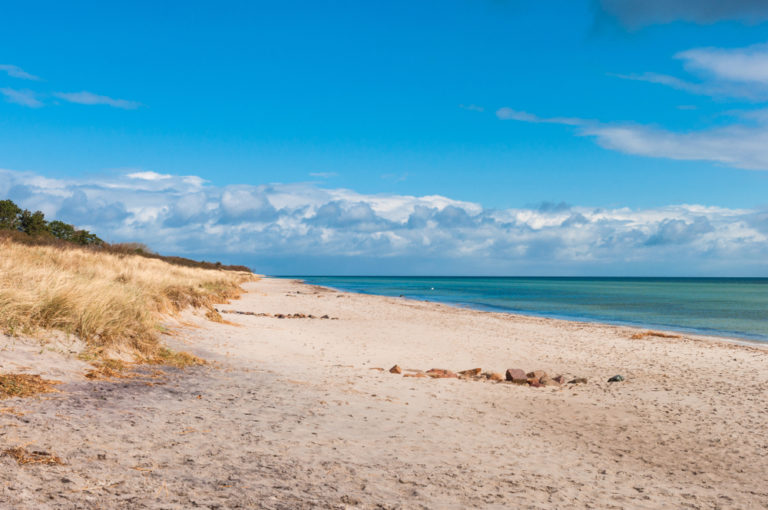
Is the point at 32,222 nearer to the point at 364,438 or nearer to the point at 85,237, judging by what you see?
the point at 85,237

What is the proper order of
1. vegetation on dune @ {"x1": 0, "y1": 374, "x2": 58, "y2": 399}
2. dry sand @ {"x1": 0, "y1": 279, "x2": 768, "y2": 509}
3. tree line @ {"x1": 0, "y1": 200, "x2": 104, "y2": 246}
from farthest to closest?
tree line @ {"x1": 0, "y1": 200, "x2": 104, "y2": 246} < vegetation on dune @ {"x1": 0, "y1": 374, "x2": 58, "y2": 399} < dry sand @ {"x1": 0, "y1": 279, "x2": 768, "y2": 509}

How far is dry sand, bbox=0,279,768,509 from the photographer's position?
425 cm

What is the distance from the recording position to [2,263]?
37.0 ft

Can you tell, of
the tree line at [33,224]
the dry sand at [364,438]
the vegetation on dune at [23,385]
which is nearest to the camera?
the dry sand at [364,438]

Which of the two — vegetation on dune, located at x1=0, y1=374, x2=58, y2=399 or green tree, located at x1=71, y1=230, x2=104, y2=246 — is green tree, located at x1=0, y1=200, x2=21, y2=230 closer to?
green tree, located at x1=71, y1=230, x2=104, y2=246

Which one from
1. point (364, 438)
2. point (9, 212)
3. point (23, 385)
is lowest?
point (364, 438)

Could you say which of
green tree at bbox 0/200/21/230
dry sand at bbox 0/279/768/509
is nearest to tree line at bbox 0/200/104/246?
green tree at bbox 0/200/21/230

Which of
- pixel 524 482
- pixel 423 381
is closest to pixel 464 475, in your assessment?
pixel 524 482

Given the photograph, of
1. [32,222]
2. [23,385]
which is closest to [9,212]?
[32,222]

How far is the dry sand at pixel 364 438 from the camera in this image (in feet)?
13.9

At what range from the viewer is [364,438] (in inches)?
241

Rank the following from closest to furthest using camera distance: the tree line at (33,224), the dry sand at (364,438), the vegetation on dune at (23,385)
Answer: the dry sand at (364,438)
the vegetation on dune at (23,385)
the tree line at (33,224)

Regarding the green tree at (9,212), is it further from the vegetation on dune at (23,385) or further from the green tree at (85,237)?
the vegetation on dune at (23,385)

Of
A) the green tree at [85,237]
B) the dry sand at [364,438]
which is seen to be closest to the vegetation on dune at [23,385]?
the dry sand at [364,438]
